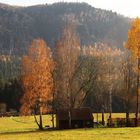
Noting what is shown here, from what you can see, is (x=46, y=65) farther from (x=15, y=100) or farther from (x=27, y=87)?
(x=15, y=100)

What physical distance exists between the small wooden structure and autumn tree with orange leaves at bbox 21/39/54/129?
5539mm

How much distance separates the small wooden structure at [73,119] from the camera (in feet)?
222

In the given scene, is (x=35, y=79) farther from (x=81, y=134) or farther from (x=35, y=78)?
(x=81, y=134)

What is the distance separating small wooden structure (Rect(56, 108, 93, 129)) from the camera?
67.6 metres

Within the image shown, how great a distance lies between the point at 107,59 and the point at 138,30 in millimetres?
14221

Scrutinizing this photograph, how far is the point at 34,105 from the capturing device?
209 feet

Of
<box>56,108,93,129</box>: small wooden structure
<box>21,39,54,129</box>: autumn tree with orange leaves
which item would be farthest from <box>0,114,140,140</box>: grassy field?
<box>56,108,93,129</box>: small wooden structure

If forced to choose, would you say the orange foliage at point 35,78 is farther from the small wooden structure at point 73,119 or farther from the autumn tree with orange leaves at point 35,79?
the small wooden structure at point 73,119

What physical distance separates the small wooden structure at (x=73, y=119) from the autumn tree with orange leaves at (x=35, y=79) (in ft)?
18.2

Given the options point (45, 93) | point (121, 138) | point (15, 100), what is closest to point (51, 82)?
point (45, 93)

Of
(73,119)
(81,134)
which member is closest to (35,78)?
(73,119)

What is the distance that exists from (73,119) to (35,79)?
10759 mm

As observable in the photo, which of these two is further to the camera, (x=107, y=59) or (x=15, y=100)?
(x=15, y=100)

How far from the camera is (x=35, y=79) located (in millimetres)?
62219
